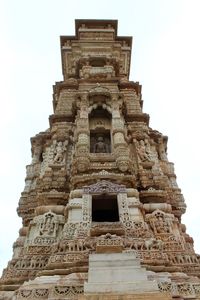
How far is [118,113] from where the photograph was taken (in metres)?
15.6

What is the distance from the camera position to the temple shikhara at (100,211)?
25.8 ft

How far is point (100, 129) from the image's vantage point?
625 inches

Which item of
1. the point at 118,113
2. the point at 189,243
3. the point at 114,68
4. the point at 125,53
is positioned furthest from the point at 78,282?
the point at 125,53

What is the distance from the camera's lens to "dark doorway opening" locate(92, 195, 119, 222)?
39.1 feet

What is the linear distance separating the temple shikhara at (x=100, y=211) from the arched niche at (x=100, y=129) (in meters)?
0.04

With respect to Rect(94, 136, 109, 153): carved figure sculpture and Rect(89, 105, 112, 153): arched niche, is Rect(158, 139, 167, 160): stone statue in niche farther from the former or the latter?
Rect(94, 136, 109, 153): carved figure sculpture

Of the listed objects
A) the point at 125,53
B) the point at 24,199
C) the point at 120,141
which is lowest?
the point at 24,199

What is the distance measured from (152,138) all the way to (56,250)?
366 inches

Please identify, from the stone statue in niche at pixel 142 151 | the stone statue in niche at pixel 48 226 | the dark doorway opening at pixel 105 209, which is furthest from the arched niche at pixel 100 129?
the stone statue in niche at pixel 48 226

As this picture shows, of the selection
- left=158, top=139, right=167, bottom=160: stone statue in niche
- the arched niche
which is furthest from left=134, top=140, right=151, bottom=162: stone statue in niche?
left=158, top=139, right=167, bottom=160: stone statue in niche

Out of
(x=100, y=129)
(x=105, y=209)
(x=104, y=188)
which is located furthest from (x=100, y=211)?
(x=100, y=129)

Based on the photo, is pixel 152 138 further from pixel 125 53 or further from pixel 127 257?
pixel 127 257

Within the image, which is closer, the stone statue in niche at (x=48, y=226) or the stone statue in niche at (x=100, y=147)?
the stone statue in niche at (x=48, y=226)

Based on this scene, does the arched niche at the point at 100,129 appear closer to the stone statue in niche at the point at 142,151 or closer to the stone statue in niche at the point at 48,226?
the stone statue in niche at the point at 142,151
